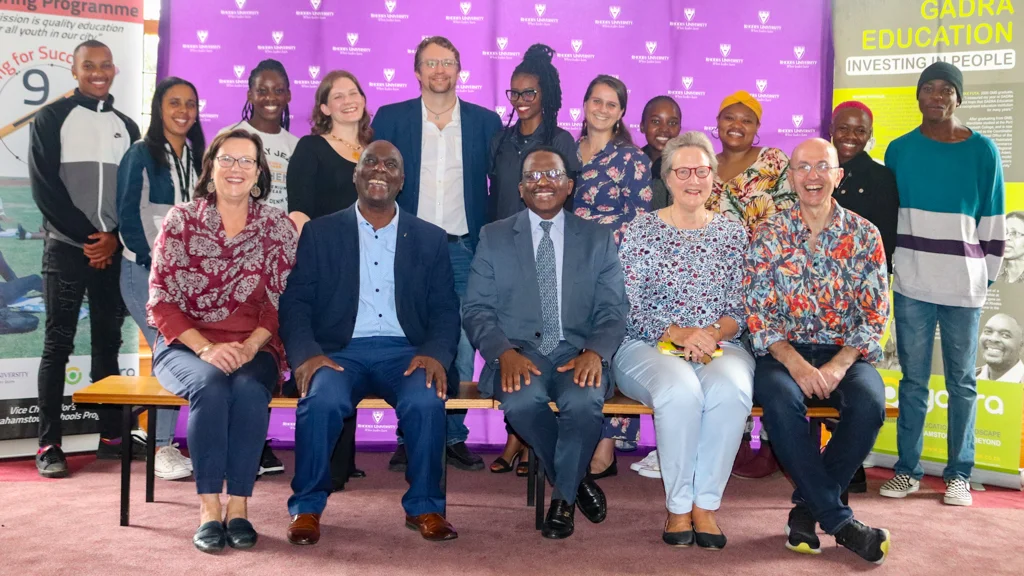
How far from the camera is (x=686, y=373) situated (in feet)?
12.2

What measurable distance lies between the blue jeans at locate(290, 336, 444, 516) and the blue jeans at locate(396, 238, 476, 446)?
1064 millimetres

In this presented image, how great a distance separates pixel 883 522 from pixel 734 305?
4.07ft

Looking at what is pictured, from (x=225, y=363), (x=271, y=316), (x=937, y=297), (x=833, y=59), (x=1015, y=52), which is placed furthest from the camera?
(x=833, y=59)

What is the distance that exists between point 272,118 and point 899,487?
3.91m

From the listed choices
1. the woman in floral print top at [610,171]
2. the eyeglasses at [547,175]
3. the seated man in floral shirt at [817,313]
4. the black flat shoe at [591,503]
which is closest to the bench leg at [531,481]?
the black flat shoe at [591,503]

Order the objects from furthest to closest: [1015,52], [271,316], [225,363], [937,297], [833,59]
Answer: [833,59], [1015,52], [937,297], [271,316], [225,363]

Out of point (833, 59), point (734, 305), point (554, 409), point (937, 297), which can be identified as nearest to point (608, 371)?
point (554, 409)

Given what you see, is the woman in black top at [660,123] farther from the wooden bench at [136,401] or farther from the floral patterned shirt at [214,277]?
the floral patterned shirt at [214,277]

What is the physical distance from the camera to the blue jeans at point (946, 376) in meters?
4.57

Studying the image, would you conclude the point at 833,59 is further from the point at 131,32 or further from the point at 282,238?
the point at 131,32

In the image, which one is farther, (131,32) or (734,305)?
(131,32)

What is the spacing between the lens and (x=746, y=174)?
4.60m

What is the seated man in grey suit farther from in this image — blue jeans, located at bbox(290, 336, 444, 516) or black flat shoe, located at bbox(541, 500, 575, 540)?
blue jeans, located at bbox(290, 336, 444, 516)

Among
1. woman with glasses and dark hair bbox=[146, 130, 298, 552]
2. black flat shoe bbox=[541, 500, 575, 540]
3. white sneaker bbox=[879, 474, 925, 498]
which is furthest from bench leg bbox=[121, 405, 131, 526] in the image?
white sneaker bbox=[879, 474, 925, 498]
